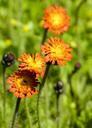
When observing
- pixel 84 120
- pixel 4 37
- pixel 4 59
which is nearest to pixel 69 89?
pixel 84 120

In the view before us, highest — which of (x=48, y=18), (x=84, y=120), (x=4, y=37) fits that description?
(x=4, y=37)

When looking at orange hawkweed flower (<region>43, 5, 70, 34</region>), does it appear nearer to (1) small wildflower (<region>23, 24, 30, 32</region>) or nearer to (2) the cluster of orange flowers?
(2) the cluster of orange flowers

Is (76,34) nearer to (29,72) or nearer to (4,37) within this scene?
(4,37)

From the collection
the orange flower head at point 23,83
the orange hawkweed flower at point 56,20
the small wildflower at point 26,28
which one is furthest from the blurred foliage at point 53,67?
the orange flower head at point 23,83

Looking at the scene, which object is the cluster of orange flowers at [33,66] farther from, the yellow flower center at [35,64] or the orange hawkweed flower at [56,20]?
the orange hawkweed flower at [56,20]

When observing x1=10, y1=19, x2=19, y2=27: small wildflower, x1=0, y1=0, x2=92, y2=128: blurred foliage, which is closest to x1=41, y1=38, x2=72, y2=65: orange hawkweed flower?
x1=0, y1=0, x2=92, y2=128: blurred foliage

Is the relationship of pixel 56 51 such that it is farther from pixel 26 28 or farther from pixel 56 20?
pixel 26 28
